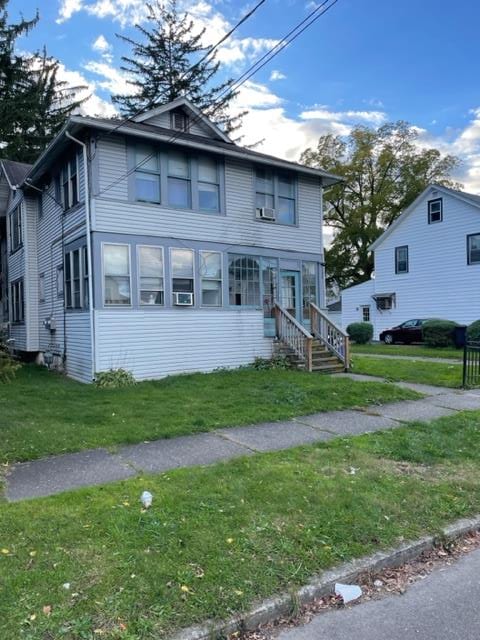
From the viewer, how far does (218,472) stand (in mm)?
4582

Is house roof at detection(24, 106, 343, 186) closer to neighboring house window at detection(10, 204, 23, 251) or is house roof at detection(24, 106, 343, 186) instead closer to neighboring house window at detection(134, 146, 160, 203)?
neighboring house window at detection(134, 146, 160, 203)

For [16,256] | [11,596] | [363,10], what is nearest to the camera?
[11,596]

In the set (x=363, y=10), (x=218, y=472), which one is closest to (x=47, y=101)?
(x=363, y=10)

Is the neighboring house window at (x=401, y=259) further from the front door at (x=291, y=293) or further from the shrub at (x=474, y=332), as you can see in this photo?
the front door at (x=291, y=293)

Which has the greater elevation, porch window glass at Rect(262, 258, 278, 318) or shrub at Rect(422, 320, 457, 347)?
porch window glass at Rect(262, 258, 278, 318)

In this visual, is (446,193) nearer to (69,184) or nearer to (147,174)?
(147,174)

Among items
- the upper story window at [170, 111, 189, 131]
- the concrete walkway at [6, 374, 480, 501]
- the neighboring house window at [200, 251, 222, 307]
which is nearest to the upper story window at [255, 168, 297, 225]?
the neighboring house window at [200, 251, 222, 307]

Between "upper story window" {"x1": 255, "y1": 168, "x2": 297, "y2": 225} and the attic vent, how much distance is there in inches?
98.8

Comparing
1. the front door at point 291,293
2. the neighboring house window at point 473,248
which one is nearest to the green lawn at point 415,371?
the front door at point 291,293

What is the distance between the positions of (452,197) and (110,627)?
83.4ft

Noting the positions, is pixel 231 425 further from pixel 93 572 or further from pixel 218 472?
pixel 93 572

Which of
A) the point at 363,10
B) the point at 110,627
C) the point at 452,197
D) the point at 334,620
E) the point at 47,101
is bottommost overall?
the point at 334,620

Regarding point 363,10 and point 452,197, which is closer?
point 363,10

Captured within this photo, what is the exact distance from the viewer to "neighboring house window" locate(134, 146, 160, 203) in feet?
37.7
